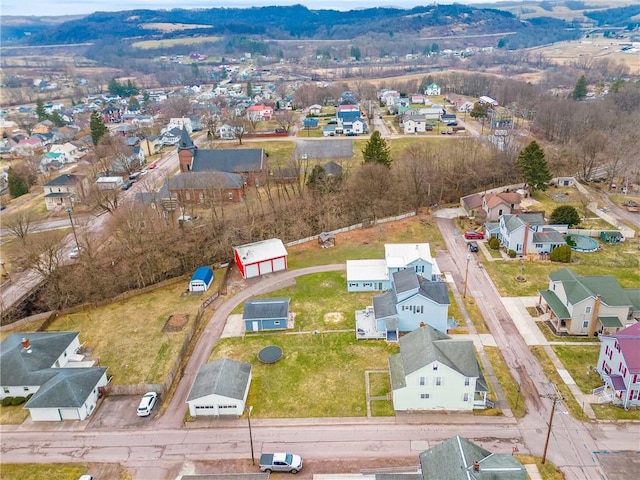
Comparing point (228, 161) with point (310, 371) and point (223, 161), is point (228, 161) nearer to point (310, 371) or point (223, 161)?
point (223, 161)

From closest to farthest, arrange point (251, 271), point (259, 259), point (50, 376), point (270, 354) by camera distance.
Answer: point (50, 376) → point (270, 354) → point (259, 259) → point (251, 271)

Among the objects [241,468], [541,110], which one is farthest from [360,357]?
[541,110]

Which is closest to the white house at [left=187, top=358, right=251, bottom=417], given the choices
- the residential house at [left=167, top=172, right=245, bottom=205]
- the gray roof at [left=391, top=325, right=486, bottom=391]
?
the gray roof at [left=391, top=325, right=486, bottom=391]

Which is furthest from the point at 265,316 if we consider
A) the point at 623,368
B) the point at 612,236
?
the point at 612,236

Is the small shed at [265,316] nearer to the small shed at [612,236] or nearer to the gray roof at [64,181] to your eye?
the small shed at [612,236]

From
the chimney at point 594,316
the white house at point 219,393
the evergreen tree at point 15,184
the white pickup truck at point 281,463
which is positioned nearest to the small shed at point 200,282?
the white house at point 219,393

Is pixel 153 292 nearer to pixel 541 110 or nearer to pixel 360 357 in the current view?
pixel 360 357
